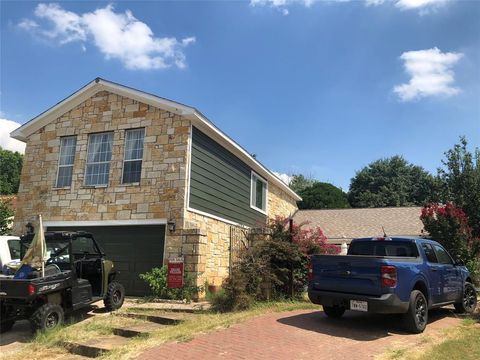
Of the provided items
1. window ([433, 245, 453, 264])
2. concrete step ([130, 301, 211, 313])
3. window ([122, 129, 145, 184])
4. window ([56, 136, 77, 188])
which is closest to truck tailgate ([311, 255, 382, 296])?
window ([433, 245, 453, 264])

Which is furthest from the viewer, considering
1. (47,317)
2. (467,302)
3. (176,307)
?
(176,307)

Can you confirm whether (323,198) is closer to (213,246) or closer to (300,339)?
(213,246)

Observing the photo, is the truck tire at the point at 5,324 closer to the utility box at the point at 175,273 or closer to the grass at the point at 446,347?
the utility box at the point at 175,273

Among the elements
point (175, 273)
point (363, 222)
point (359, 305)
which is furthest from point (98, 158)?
point (363, 222)

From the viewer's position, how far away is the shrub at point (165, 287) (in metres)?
11.8

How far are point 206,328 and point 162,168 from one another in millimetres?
6157

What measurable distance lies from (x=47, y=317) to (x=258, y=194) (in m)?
12.5

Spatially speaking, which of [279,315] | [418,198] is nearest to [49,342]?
[279,315]

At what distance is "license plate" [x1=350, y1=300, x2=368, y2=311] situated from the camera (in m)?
7.61

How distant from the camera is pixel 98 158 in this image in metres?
14.4

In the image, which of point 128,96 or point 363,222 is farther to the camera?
point 363,222

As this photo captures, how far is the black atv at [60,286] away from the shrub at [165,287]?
5.26 ft

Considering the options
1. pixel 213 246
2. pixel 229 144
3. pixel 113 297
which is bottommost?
pixel 113 297

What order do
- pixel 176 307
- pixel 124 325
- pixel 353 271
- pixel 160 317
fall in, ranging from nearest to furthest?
pixel 353 271
pixel 124 325
pixel 160 317
pixel 176 307
